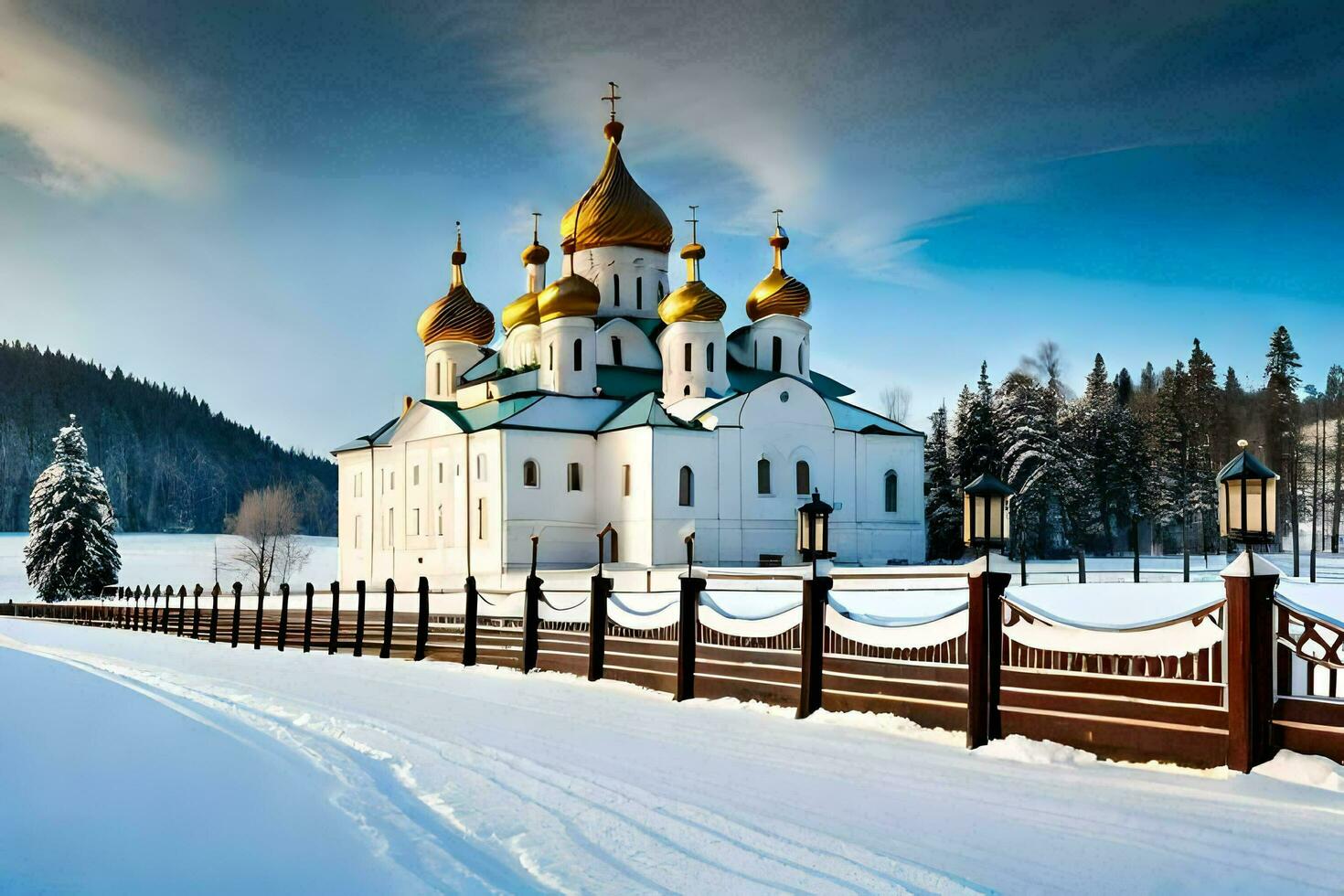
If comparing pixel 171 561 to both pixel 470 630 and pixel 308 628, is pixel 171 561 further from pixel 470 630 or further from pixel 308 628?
pixel 470 630

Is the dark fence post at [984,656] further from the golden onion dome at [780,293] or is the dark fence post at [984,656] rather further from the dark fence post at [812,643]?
the golden onion dome at [780,293]

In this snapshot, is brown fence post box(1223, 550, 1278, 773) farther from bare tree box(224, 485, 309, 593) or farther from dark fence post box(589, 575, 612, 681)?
bare tree box(224, 485, 309, 593)

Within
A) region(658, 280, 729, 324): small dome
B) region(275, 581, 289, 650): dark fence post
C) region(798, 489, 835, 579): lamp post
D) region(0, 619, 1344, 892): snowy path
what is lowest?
region(275, 581, 289, 650): dark fence post

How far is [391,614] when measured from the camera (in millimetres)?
18797

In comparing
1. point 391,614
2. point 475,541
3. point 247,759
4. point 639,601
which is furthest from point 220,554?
point 247,759

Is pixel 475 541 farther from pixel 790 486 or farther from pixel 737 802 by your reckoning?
pixel 737 802

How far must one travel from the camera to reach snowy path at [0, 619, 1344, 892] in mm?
5266

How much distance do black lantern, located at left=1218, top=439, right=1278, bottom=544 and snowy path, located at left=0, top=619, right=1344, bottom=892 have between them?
168 centimetres

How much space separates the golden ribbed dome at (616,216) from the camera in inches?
1708

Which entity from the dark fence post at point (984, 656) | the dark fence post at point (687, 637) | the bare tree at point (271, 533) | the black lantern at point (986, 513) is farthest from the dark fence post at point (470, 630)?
the bare tree at point (271, 533)

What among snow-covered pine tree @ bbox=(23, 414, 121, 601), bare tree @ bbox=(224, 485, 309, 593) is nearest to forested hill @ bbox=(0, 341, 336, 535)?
bare tree @ bbox=(224, 485, 309, 593)

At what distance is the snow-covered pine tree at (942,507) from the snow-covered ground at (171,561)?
33.7 m

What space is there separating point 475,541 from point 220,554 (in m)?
56.0

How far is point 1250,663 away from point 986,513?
10.6 feet
